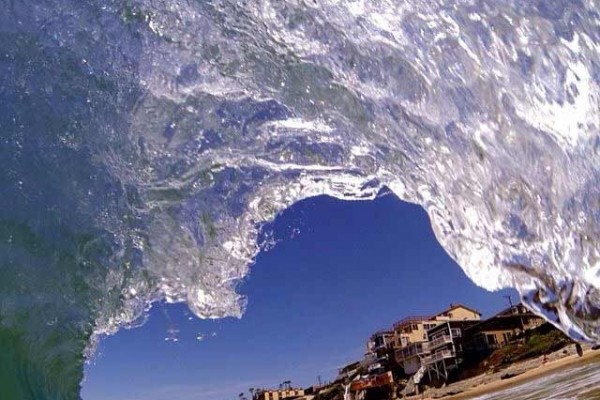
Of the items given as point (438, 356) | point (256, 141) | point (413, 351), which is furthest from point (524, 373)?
point (256, 141)

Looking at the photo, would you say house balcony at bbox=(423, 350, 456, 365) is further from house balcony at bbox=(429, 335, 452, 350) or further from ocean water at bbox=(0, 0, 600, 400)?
ocean water at bbox=(0, 0, 600, 400)

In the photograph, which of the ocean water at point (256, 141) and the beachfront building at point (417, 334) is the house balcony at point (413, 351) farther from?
the ocean water at point (256, 141)

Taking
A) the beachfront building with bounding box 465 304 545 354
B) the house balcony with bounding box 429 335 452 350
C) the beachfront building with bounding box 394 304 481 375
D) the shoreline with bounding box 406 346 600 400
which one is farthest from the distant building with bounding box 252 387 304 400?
the shoreline with bounding box 406 346 600 400

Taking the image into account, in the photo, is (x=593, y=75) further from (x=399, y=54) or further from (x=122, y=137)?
(x=122, y=137)

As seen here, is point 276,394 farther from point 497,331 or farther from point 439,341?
point 497,331

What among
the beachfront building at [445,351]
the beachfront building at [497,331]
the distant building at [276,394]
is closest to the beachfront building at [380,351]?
the beachfront building at [445,351]

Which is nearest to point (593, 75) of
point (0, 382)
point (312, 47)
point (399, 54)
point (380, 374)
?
point (399, 54)

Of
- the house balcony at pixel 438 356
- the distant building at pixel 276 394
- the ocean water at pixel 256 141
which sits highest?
the distant building at pixel 276 394

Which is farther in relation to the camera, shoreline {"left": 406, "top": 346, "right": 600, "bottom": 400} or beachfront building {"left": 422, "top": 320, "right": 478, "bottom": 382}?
beachfront building {"left": 422, "top": 320, "right": 478, "bottom": 382}
